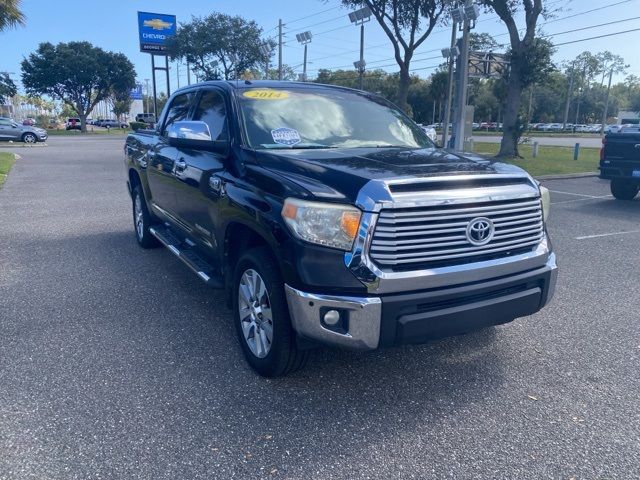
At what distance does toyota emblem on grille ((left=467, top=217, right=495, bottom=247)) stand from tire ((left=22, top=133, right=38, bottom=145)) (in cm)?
3599

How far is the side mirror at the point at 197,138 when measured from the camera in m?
3.87

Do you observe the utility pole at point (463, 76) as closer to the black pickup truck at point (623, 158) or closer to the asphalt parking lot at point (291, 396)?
the black pickup truck at point (623, 158)

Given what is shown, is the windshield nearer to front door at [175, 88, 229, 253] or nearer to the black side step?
front door at [175, 88, 229, 253]

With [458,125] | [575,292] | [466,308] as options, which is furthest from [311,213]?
[458,125]

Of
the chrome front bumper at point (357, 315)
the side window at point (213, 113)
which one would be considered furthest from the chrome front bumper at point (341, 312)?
the side window at point (213, 113)

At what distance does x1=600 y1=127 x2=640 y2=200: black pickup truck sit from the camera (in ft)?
34.4

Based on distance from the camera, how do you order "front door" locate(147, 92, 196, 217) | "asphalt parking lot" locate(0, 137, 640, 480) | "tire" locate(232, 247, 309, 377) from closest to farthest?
1. "asphalt parking lot" locate(0, 137, 640, 480)
2. "tire" locate(232, 247, 309, 377)
3. "front door" locate(147, 92, 196, 217)

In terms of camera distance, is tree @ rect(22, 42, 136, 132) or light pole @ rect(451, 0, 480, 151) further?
tree @ rect(22, 42, 136, 132)

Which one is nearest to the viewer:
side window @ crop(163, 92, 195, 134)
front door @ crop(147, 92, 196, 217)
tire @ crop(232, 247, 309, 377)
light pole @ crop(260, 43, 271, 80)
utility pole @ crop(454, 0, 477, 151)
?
tire @ crop(232, 247, 309, 377)

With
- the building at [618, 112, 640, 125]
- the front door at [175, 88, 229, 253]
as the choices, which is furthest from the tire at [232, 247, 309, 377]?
the building at [618, 112, 640, 125]

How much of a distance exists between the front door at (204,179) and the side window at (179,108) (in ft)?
1.06

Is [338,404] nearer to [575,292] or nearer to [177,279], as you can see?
[177,279]

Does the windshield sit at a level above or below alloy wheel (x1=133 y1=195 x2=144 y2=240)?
above

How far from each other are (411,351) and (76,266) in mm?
4009
